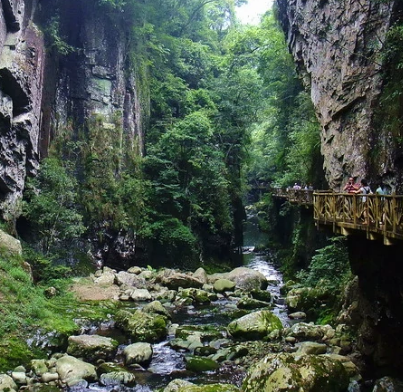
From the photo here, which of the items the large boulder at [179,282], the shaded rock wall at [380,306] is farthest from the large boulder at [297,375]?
the large boulder at [179,282]

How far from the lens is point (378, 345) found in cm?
1033

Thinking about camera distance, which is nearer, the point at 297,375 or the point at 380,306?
the point at 297,375

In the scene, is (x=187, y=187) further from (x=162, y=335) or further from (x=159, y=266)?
(x=162, y=335)

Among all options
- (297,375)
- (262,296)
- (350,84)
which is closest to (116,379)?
(297,375)

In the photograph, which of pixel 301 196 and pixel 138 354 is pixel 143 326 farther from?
pixel 301 196

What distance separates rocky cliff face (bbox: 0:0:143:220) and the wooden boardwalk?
42.5 ft

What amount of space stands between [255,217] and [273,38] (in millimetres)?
27930

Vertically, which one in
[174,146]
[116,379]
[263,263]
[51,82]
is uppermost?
[51,82]

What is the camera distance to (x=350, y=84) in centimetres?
1678

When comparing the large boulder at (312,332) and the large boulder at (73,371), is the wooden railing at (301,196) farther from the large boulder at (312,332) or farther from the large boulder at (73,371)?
the large boulder at (73,371)

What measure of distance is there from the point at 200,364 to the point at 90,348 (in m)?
3.15

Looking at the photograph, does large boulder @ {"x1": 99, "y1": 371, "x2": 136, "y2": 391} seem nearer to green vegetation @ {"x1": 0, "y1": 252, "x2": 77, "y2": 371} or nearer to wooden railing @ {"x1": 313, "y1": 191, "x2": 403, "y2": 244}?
green vegetation @ {"x1": 0, "y1": 252, "x2": 77, "y2": 371}

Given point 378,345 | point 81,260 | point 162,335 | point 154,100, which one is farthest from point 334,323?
point 154,100

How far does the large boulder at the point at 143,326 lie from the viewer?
43.0 ft
